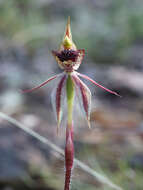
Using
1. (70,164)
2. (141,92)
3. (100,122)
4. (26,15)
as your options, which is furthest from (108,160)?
(26,15)

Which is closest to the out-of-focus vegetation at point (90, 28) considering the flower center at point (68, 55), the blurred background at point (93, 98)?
the blurred background at point (93, 98)

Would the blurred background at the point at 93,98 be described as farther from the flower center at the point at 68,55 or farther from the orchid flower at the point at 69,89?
the flower center at the point at 68,55

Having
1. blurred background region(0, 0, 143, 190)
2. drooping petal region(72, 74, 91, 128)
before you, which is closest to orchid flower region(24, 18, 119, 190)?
drooping petal region(72, 74, 91, 128)

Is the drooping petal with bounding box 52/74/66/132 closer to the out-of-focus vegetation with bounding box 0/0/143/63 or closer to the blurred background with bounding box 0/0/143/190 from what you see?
the blurred background with bounding box 0/0/143/190

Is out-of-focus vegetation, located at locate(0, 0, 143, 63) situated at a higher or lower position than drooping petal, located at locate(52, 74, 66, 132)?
higher

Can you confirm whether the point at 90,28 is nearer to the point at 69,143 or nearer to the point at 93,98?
the point at 93,98

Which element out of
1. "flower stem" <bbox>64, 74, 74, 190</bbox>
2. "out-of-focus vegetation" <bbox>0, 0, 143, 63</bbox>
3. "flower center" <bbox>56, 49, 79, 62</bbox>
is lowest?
"flower stem" <bbox>64, 74, 74, 190</bbox>

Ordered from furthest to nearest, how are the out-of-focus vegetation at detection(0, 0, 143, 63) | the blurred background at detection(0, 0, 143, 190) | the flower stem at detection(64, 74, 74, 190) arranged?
the out-of-focus vegetation at detection(0, 0, 143, 63), the blurred background at detection(0, 0, 143, 190), the flower stem at detection(64, 74, 74, 190)
